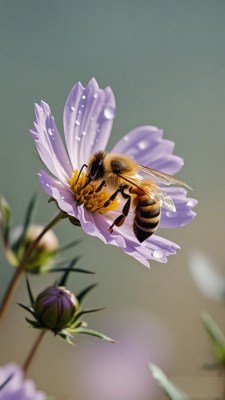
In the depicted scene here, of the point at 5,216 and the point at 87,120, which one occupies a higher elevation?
the point at 87,120

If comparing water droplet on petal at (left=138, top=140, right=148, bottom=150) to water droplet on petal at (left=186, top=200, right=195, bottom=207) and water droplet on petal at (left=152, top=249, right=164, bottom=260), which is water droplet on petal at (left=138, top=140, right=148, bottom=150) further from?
water droplet on petal at (left=152, top=249, right=164, bottom=260)

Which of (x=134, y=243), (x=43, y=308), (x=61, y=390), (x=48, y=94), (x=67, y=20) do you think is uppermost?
(x=67, y=20)

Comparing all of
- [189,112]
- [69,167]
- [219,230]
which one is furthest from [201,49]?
[69,167]

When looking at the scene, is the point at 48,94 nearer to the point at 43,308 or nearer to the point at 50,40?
the point at 50,40

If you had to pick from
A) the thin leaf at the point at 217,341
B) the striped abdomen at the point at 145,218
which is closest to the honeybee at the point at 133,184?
the striped abdomen at the point at 145,218

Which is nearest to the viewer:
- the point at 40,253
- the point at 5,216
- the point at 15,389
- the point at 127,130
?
the point at 15,389

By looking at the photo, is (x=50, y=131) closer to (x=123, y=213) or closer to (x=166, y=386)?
(x=123, y=213)

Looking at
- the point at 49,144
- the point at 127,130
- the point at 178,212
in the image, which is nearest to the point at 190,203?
the point at 178,212
